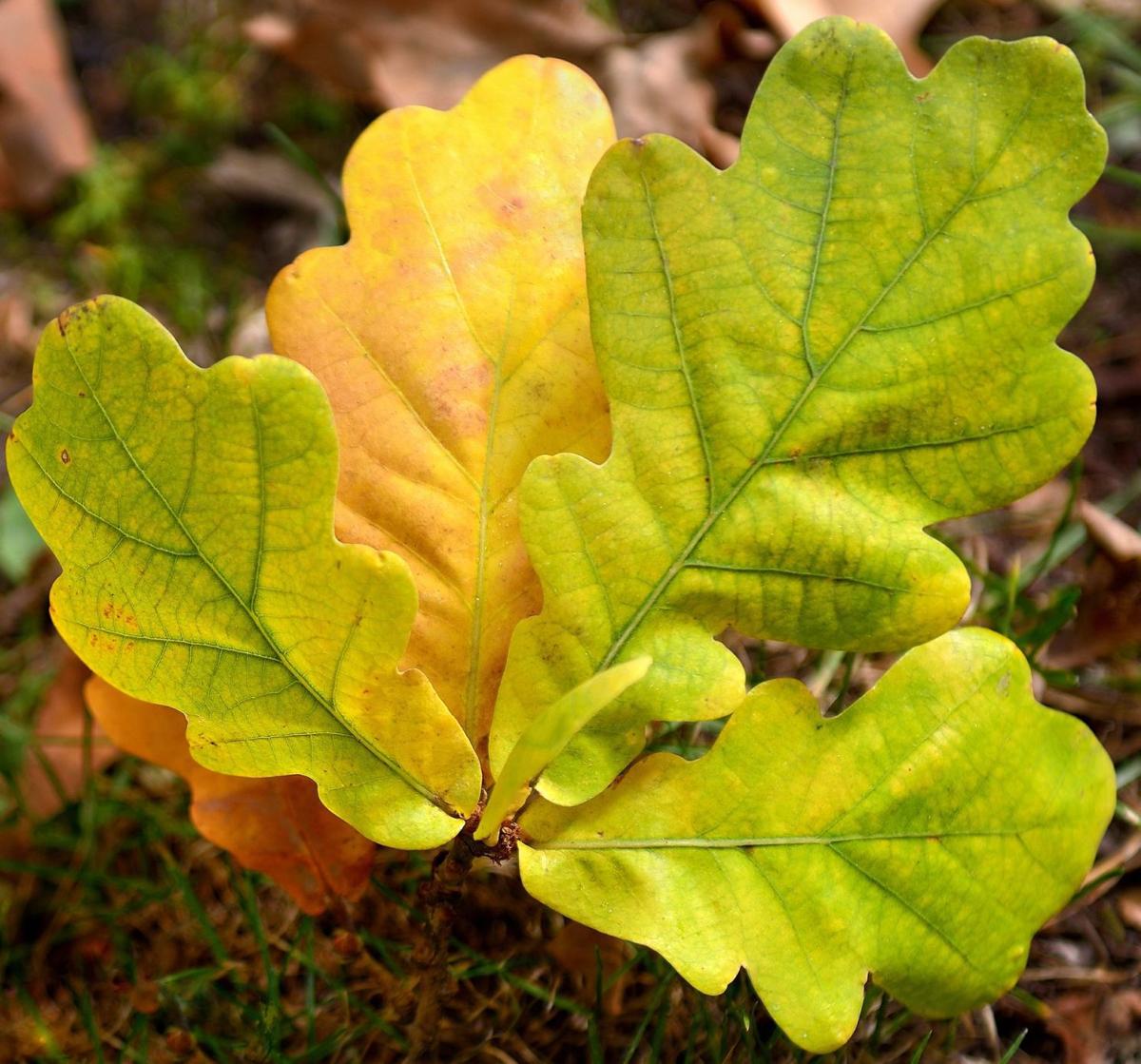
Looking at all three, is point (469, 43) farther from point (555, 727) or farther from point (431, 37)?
point (555, 727)

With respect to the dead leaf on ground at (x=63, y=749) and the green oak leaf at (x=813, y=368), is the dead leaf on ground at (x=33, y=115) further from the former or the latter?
the green oak leaf at (x=813, y=368)

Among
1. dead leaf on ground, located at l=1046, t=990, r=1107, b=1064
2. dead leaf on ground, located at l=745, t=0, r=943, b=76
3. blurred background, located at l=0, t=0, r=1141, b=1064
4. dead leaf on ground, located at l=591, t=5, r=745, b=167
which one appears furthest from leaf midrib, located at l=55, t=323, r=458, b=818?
dead leaf on ground, located at l=745, t=0, r=943, b=76

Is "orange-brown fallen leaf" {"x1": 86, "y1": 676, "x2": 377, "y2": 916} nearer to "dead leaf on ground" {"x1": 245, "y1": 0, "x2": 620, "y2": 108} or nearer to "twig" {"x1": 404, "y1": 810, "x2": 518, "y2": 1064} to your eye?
"twig" {"x1": 404, "y1": 810, "x2": 518, "y2": 1064}

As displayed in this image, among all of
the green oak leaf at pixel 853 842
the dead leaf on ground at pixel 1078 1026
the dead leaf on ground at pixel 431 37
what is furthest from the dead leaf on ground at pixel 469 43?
the dead leaf on ground at pixel 1078 1026

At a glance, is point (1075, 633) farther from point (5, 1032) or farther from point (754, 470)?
point (5, 1032)

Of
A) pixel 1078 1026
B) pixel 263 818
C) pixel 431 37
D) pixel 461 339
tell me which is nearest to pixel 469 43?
pixel 431 37

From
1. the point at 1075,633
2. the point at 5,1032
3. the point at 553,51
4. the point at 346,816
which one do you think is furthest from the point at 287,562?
the point at 553,51
